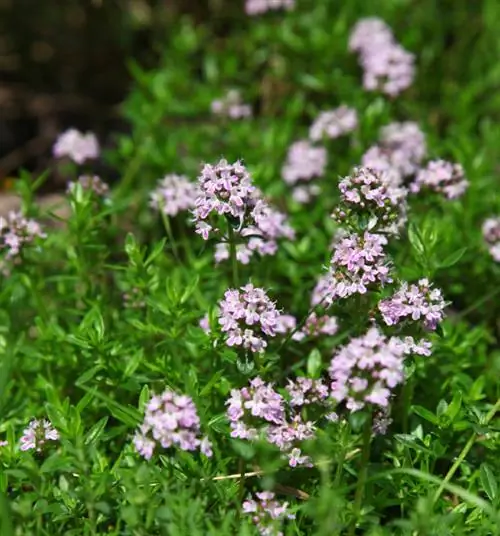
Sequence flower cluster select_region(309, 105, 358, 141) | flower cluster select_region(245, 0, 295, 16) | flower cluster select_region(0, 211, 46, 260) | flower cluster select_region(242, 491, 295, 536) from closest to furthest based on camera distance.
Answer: flower cluster select_region(242, 491, 295, 536) → flower cluster select_region(0, 211, 46, 260) → flower cluster select_region(309, 105, 358, 141) → flower cluster select_region(245, 0, 295, 16)

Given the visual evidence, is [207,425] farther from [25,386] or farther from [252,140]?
[252,140]

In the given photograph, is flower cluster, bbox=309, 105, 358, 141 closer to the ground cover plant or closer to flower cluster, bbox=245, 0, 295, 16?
the ground cover plant

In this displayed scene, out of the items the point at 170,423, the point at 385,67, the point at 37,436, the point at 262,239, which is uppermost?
the point at 385,67

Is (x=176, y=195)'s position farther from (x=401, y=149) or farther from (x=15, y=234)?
(x=401, y=149)

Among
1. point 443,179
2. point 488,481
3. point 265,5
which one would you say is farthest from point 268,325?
point 265,5

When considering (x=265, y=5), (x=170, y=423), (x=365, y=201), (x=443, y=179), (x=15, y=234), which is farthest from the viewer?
(x=265, y=5)

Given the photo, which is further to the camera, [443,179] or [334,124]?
[334,124]

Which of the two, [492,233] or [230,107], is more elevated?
[230,107]

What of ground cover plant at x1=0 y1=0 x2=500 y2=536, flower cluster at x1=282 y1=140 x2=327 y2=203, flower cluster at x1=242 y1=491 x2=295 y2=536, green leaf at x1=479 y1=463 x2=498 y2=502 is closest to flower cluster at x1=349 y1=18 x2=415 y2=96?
ground cover plant at x1=0 y1=0 x2=500 y2=536
